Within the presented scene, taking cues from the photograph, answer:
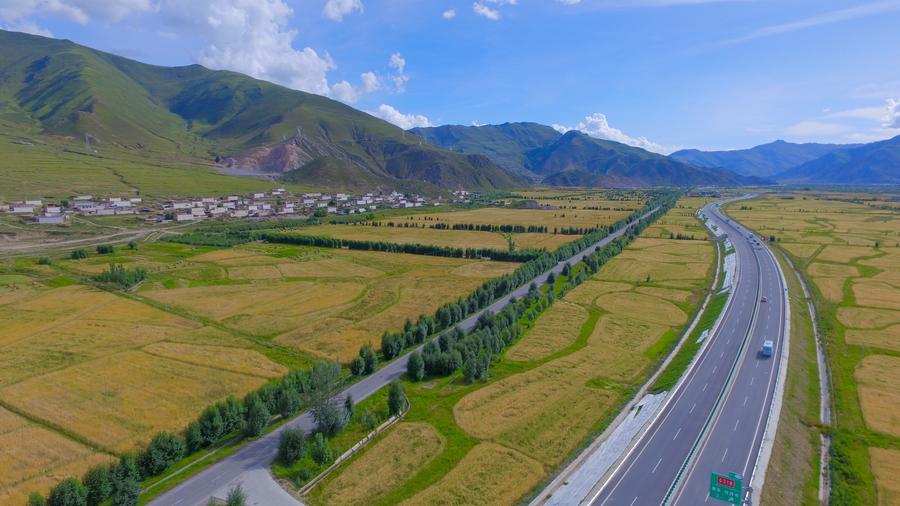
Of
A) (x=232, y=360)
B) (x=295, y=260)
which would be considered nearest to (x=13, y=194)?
(x=295, y=260)

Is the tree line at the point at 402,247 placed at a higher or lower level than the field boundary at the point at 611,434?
higher

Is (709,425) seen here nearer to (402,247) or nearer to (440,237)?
(402,247)

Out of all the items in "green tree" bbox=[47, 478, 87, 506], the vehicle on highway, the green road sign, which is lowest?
"green tree" bbox=[47, 478, 87, 506]

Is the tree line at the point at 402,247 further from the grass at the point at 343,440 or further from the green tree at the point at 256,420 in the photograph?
the green tree at the point at 256,420

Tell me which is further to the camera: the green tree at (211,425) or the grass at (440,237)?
the grass at (440,237)

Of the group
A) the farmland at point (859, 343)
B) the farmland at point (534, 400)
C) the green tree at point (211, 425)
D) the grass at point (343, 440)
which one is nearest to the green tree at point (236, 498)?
the grass at point (343, 440)

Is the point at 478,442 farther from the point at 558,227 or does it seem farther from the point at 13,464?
the point at 558,227

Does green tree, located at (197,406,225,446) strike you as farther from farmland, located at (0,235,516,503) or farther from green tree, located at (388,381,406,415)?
green tree, located at (388,381,406,415)

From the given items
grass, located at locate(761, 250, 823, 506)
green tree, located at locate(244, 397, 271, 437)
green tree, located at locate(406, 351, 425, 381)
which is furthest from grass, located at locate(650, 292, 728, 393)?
green tree, located at locate(244, 397, 271, 437)
